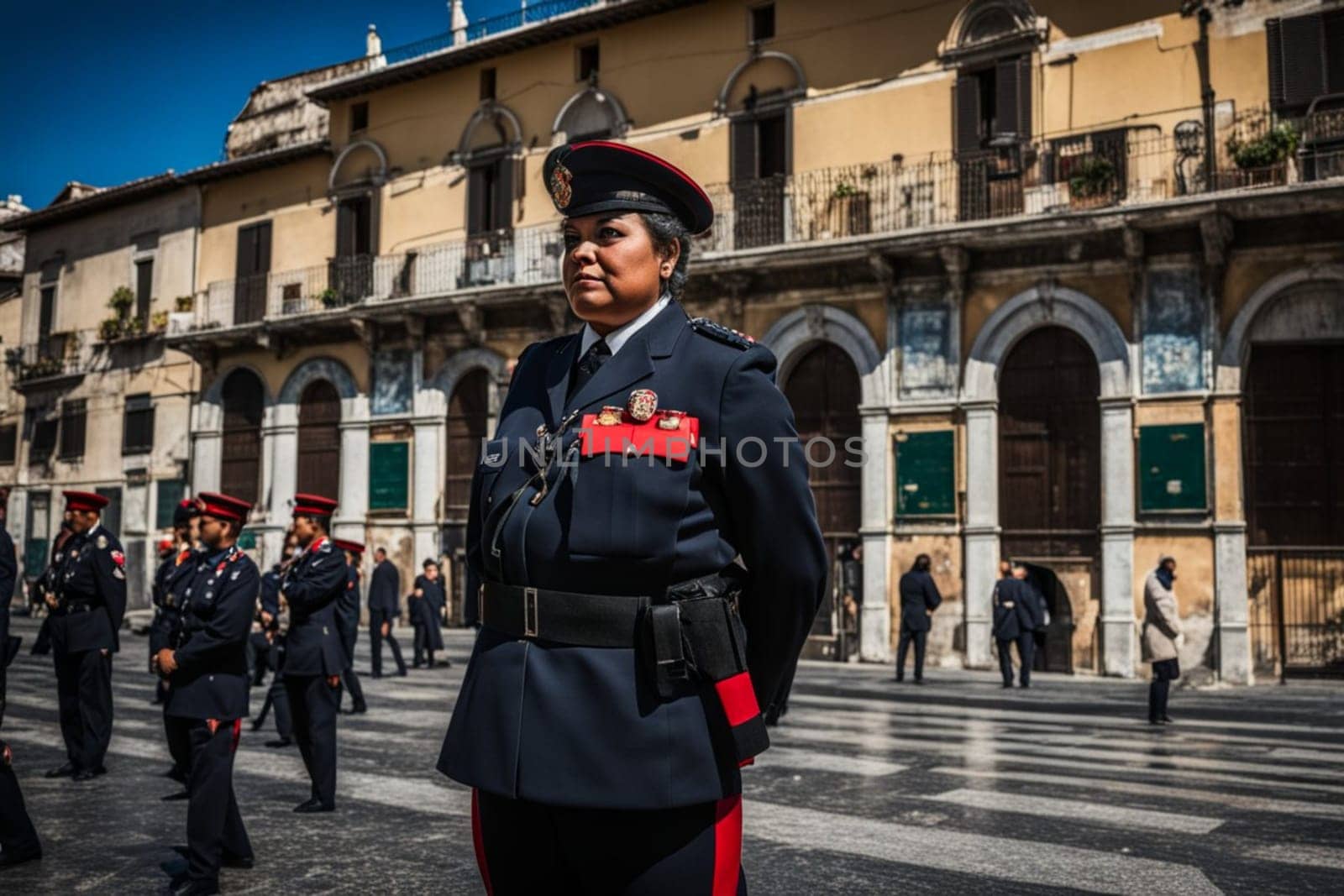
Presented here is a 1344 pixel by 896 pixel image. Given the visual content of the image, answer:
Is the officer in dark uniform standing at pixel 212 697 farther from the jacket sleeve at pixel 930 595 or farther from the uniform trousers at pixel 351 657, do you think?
the jacket sleeve at pixel 930 595

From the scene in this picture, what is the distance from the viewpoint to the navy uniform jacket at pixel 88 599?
953 cm

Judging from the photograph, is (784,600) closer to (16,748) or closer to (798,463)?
(798,463)

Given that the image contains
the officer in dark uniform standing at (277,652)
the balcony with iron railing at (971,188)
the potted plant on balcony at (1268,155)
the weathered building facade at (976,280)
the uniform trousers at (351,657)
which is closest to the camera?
the officer in dark uniform standing at (277,652)

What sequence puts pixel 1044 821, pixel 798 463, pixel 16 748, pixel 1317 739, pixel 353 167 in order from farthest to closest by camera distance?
pixel 353 167, pixel 1317 739, pixel 16 748, pixel 1044 821, pixel 798 463

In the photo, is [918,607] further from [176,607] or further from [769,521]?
[769,521]

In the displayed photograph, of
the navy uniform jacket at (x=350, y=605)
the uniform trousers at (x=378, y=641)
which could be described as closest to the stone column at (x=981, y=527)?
the uniform trousers at (x=378, y=641)

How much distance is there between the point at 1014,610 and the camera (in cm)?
1745

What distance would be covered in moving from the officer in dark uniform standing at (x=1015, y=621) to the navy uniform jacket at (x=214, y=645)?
12602 millimetres

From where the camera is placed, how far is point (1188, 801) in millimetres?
8250

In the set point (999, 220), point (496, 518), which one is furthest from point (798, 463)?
point (999, 220)

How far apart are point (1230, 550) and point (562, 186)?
56.2ft

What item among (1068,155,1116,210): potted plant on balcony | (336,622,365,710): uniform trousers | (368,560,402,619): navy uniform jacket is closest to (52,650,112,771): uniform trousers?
(336,622,365,710): uniform trousers

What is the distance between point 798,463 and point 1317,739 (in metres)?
10.8

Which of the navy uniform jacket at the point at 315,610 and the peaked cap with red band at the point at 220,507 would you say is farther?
the navy uniform jacket at the point at 315,610
